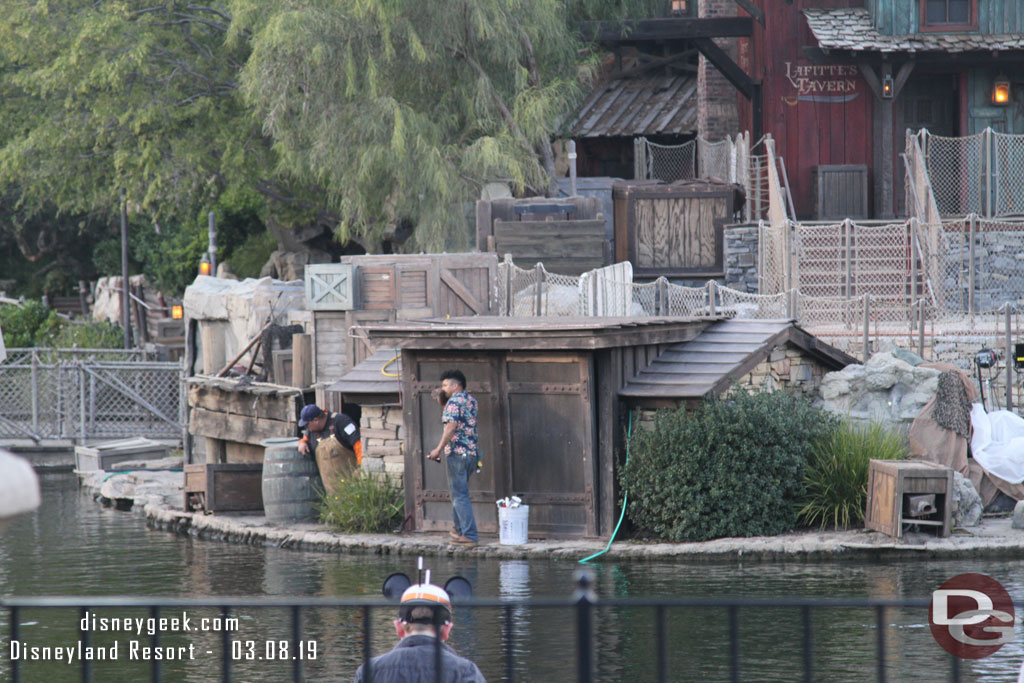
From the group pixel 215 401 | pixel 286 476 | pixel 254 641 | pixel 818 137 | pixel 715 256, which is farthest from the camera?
pixel 818 137

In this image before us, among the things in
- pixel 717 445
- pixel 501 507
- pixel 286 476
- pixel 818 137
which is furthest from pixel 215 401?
pixel 818 137

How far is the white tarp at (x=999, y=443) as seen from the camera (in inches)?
648

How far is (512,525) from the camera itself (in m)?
15.5

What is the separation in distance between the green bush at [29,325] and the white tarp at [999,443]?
88.7ft

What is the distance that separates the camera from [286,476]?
17.3 m

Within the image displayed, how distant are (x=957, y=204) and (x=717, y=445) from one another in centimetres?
1443

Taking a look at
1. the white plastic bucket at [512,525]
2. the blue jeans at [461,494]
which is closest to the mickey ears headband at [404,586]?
the blue jeans at [461,494]

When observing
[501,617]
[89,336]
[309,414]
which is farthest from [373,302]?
[89,336]

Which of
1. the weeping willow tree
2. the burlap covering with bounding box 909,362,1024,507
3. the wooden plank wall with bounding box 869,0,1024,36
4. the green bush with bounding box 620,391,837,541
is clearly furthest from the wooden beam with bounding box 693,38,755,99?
the green bush with bounding box 620,391,837,541

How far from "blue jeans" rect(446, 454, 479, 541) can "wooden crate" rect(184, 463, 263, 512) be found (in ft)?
12.0

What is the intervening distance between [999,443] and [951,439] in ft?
1.86

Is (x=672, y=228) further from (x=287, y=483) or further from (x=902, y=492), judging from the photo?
(x=902, y=492)

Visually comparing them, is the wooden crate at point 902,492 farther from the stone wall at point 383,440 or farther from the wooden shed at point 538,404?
the stone wall at point 383,440

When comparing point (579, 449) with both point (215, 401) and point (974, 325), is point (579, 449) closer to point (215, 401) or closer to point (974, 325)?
point (215, 401)
